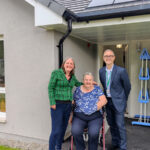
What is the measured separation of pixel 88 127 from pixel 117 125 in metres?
0.61

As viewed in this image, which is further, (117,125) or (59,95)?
(117,125)

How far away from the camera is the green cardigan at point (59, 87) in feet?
9.18

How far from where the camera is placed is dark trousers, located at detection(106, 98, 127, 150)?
120 inches

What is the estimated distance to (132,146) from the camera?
3496 mm

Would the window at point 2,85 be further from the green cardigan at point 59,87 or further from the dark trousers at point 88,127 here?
the dark trousers at point 88,127

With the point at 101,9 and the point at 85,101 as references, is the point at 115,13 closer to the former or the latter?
the point at 101,9

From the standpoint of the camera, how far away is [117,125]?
10.1ft

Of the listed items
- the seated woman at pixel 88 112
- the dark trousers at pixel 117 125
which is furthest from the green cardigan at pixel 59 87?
the dark trousers at pixel 117 125

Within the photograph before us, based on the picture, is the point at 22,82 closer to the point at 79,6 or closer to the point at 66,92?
the point at 66,92

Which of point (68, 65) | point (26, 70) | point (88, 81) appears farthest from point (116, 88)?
point (26, 70)

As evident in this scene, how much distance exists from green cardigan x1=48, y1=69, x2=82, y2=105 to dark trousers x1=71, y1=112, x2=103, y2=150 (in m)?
0.44

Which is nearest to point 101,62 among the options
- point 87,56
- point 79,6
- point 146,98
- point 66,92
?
point 87,56

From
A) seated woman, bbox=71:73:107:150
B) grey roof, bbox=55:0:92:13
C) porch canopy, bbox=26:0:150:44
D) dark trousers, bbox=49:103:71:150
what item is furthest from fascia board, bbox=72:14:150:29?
dark trousers, bbox=49:103:71:150

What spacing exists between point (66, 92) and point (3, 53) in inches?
87.3
